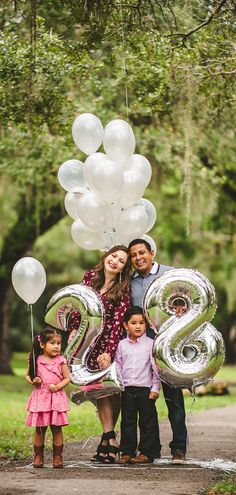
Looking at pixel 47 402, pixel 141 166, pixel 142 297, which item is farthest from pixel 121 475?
pixel 141 166

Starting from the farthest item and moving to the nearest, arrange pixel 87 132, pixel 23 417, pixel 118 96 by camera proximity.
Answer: pixel 118 96, pixel 23 417, pixel 87 132

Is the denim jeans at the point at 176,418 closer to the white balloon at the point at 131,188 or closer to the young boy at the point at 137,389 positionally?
the young boy at the point at 137,389

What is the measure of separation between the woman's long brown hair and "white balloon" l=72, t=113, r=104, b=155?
1.18m

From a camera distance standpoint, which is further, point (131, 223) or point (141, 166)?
point (141, 166)

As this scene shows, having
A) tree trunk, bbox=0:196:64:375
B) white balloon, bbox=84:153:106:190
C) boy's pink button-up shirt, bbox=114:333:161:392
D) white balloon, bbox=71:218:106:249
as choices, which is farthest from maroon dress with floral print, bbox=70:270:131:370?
tree trunk, bbox=0:196:64:375

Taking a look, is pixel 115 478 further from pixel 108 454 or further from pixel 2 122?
pixel 2 122

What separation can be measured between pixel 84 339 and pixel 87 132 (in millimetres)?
1984

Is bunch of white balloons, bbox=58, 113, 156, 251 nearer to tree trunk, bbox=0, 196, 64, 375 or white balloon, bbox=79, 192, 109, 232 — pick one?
white balloon, bbox=79, 192, 109, 232

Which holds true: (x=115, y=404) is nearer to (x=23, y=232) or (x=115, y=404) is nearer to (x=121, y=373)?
(x=121, y=373)

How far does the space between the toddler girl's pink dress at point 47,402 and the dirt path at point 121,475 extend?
1.23 ft

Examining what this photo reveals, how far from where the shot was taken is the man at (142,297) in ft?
26.4

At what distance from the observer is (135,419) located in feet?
26.2

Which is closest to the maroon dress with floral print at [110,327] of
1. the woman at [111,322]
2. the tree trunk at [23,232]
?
the woman at [111,322]

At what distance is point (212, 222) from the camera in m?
24.5
